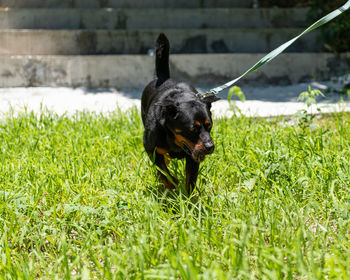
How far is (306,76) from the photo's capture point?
805 cm

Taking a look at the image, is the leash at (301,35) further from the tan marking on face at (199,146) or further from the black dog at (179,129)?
the tan marking on face at (199,146)

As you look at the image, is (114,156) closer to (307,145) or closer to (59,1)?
(307,145)

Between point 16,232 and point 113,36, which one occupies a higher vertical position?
point 113,36

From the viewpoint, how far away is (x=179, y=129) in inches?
102

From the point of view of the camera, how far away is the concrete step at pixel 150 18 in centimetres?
814

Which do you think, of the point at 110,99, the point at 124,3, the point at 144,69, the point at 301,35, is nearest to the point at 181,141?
the point at 301,35

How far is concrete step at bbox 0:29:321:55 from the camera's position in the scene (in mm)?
7719

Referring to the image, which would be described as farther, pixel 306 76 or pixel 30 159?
pixel 306 76

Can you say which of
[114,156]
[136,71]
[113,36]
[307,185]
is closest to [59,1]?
[113,36]

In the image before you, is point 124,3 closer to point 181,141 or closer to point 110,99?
point 110,99

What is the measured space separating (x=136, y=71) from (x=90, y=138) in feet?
12.1

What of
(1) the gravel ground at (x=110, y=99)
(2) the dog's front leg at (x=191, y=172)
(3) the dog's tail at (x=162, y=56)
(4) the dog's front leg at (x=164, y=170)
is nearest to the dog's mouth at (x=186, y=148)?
(2) the dog's front leg at (x=191, y=172)

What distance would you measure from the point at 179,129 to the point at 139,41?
226 inches

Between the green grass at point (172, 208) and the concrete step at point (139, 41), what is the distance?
384 cm
